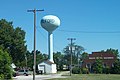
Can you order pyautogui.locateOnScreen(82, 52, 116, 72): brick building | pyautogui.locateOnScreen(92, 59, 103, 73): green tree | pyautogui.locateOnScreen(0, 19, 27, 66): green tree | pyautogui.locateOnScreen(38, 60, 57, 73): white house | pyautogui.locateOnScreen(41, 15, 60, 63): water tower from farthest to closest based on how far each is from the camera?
pyautogui.locateOnScreen(82, 52, 116, 72): brick building, pyautogui.locateOnScreen(92, 59, 103, 73): green tree, pyautogui.locateOnScreen(38, 60, 57, 73): white house, pyautogui.locateOnScreen(41, 15, 60, 63): water tower, pyautogui.locateOnScreen(0, 19, 27, 66): green tree

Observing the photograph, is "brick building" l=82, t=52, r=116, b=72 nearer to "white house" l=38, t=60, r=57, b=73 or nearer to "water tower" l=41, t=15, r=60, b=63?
"water tower" l=41, t=15, r=60, b=63

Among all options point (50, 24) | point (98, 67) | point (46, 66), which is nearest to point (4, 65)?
point (50, 24)

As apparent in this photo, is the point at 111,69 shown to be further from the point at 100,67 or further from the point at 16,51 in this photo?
the point at 16,51

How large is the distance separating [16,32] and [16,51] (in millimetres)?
5344

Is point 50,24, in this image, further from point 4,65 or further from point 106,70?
point 4,65

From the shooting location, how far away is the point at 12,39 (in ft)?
329

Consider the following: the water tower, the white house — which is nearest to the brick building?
the water tower

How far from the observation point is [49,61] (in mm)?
108062

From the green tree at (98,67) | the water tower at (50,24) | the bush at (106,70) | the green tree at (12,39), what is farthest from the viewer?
the green tree at (98,67)

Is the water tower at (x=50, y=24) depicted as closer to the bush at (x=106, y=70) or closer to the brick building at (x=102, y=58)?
the bush at (x=106, y=70)

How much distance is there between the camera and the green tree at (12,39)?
324 feet

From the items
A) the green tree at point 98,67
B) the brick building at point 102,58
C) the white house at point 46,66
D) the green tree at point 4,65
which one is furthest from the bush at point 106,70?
the green tree at point 4,65

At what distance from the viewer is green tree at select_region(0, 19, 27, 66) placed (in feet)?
324

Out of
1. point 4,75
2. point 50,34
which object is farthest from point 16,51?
point 4,75
